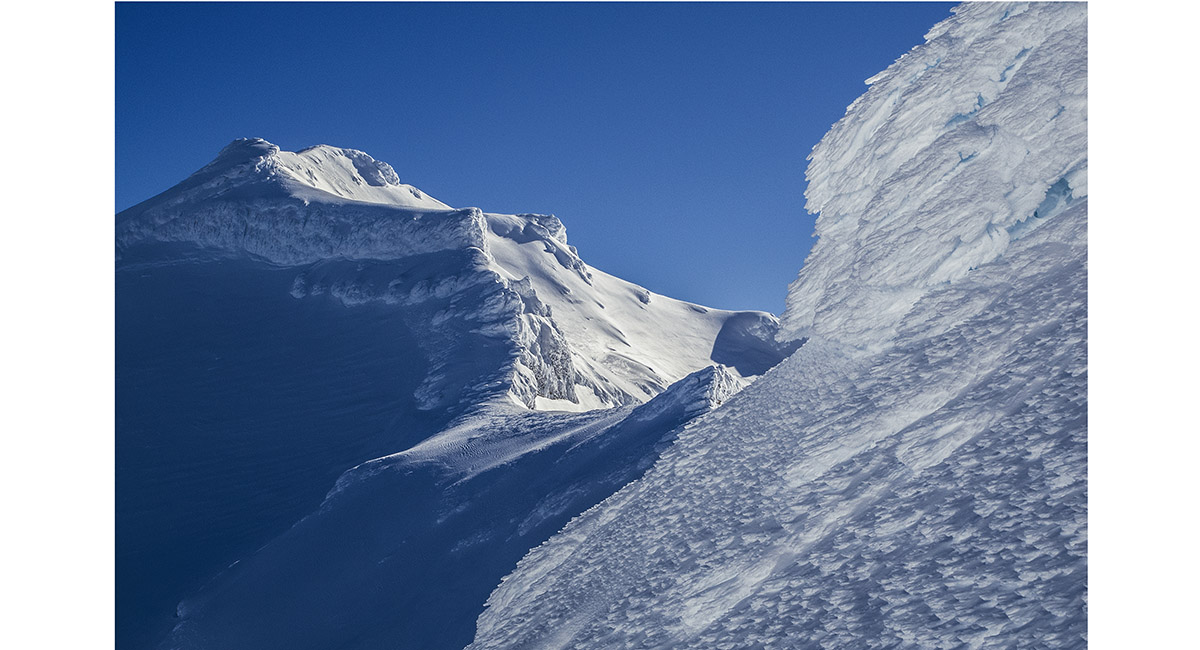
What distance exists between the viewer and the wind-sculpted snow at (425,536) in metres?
21.0

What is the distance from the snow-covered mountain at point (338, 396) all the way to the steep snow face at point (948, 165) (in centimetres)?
843

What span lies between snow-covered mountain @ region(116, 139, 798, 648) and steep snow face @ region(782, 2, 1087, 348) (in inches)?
332

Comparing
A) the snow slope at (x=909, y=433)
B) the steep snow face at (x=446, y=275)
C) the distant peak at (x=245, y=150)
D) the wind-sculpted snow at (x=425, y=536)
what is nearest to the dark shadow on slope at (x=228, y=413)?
the steep snow face at (x=446, y=275)

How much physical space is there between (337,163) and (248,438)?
5350 centimetres

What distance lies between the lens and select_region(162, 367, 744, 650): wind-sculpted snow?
827 inches

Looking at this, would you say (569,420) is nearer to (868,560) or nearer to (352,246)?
(868,560)

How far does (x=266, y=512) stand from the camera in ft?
113

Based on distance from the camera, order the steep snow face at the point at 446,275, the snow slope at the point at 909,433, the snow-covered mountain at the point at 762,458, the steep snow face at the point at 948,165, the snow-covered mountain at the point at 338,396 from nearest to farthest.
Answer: the snow slope at the point at 909,433
the snow-covered mountain at the point at 762,458
the steep snow face at the point at 948,165
the snow-covered mountain at the point at 338,396
the steep snow face at the point at 446,275

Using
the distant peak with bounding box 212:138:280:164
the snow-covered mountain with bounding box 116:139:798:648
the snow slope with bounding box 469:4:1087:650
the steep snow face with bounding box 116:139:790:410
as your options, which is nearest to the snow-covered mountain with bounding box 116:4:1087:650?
the snow slope with bounding box 469:4:1087:650

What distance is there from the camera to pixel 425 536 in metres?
24.5

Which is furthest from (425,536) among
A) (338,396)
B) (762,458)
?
(338,396)

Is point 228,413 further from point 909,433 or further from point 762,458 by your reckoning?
point 909,433

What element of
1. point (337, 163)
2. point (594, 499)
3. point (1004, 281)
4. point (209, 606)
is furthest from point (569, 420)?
point (337, 163)

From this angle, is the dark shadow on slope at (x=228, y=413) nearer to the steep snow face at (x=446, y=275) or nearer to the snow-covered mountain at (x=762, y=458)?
the snow-covered mountain at (x=762, y=458)
